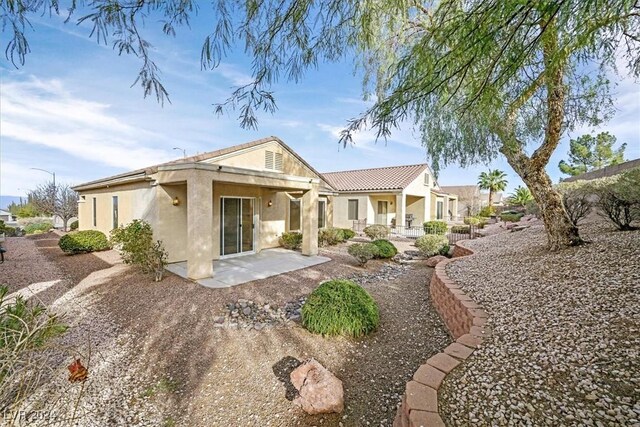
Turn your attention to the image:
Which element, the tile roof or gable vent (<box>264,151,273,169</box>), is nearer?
gable vent (<box>264,151,273,169</box>)

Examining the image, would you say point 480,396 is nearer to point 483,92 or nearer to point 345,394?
point 345,394

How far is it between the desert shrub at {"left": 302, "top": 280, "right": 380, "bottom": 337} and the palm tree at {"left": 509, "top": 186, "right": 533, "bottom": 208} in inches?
1250

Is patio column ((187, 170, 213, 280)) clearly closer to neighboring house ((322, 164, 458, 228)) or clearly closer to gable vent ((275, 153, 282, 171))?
gable vent ((275, 153, 282, 171))

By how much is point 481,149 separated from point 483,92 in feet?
19.8

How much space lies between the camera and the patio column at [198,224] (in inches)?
309

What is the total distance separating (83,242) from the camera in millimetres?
11961

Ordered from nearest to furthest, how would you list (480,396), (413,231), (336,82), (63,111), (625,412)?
(625,412), (480,396), (336,82), (63,111), (413,231)

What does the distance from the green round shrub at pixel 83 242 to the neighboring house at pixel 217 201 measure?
1.00 meters

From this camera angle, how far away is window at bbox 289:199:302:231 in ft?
46.9

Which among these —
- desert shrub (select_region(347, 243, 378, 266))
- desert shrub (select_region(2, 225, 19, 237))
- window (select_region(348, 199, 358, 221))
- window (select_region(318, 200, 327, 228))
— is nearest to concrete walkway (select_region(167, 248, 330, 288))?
desert shrub (select_region(347, 243, 378, 266))

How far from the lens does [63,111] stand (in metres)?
5.54

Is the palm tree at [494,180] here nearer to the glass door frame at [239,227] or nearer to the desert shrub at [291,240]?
the desert shrub at [291,240]

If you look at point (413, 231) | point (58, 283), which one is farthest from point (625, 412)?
point (413, 231)

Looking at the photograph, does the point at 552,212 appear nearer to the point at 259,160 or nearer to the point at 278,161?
the point at 278,161
